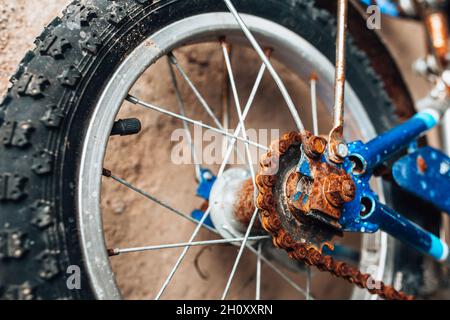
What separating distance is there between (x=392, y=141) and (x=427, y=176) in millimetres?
203

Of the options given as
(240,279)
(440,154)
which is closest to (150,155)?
(240,279)

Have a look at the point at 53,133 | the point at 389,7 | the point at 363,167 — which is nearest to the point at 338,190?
the point at 363,167

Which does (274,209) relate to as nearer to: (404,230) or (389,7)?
(404,230)

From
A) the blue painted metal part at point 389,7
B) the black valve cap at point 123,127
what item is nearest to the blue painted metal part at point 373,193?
the black valve cap at point 123,127

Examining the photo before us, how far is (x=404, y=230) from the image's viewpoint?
31.6 inches

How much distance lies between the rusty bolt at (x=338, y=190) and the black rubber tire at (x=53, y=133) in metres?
0.31

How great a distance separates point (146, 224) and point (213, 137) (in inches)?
8.3

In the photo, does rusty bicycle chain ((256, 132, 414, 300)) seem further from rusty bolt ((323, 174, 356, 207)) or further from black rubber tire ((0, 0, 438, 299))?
black rubber tire ((0, 0, 438, 299))

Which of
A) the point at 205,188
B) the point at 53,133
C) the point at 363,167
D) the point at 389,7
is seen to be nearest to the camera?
the point at 53,133

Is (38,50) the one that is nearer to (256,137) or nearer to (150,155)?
(150,155)

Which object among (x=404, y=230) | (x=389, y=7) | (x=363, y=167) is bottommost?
(x=404, y=230)

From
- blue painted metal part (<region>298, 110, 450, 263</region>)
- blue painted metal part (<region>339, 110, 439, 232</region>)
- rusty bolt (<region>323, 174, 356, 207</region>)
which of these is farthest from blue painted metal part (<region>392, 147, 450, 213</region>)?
rusty bolt (<region>323, 174, 356, 207</region>)

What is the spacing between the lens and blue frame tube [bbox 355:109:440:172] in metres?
0.74

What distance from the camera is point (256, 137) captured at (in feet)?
3.42
